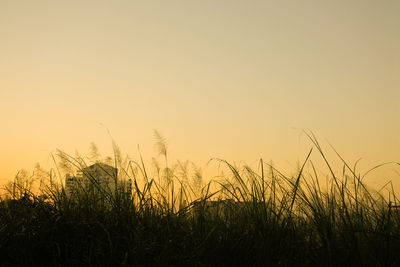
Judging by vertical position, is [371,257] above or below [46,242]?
below

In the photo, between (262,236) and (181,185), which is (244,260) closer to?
(262,236)

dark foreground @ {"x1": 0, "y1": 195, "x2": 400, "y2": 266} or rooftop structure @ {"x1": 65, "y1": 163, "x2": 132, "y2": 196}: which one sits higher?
rooftop structure @ {"x1": 65, "y1": 163, "x2": 132, "y2": 196}

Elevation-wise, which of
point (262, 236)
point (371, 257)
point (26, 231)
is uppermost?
point (26, 231)

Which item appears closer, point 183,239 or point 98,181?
point 183,239

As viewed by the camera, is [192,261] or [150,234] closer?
[192,261]

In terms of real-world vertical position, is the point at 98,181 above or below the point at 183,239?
above

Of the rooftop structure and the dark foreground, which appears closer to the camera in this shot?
the dark foreground

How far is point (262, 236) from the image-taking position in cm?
287

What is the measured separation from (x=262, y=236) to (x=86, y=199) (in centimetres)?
171

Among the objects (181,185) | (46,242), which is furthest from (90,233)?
(181,185)

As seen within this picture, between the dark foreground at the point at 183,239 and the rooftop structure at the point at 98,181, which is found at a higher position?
the rooftop structure at the point at 98,181

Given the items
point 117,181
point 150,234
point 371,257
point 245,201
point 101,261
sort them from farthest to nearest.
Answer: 1. point 117,181
2. point 245,201
3. point 150,234
4. point 101,261
5. point 371,257

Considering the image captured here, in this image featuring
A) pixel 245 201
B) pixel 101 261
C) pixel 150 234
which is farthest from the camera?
pixel 245 201

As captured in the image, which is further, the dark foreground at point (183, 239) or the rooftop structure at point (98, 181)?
the rooftop structure at point (98, 181)
